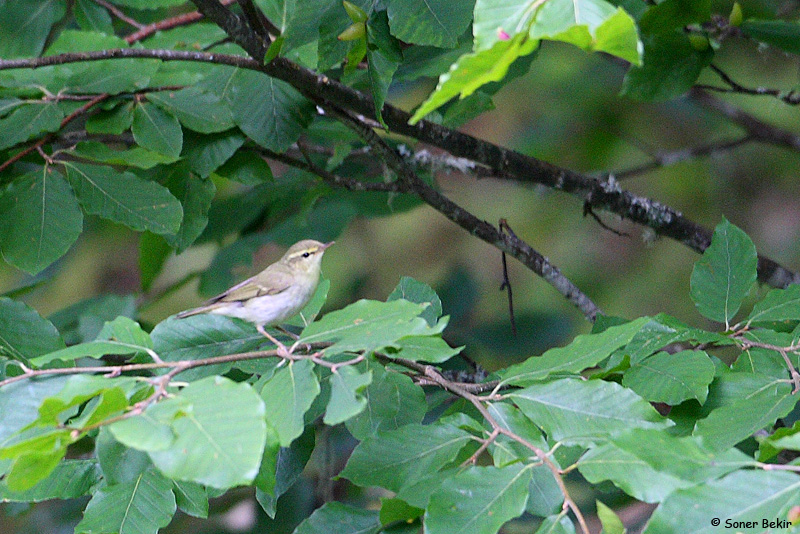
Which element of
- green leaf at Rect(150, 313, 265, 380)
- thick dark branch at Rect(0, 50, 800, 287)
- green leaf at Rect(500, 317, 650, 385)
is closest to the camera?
green leaf at Rect(500, 317, 650, 385)

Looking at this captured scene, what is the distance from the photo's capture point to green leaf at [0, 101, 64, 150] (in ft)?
8.02

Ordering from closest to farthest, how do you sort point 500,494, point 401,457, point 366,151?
1. point 500,494
2. point 401,457
3. point 366,151

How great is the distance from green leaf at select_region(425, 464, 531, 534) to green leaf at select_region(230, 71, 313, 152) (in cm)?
157

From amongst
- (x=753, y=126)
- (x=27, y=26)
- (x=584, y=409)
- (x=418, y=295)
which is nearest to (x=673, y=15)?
(x=418, y=295)

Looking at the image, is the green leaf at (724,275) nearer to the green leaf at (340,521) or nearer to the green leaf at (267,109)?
the green leaf at (340,521)

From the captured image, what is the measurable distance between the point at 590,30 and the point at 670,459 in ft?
2.31

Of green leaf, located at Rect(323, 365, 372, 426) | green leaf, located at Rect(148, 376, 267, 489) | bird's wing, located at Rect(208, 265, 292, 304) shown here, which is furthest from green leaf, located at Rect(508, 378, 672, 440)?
bird's wing, located at Rect(208, 265, 292, 304)

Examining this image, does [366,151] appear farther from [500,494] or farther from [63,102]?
[500,494]

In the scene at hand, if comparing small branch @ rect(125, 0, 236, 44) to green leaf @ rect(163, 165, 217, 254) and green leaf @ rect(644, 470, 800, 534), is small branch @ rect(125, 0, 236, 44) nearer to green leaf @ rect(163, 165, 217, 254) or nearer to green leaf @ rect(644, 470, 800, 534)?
green leaf @ rect(163, 165, 217, 254)

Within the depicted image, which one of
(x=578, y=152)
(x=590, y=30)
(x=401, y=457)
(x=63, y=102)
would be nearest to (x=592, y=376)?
(x=401, y=457)

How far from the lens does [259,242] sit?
3900 millimetres

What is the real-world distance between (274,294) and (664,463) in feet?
5.71

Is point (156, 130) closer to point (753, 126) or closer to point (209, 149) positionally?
point (209, 149)

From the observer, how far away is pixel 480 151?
280 cm
